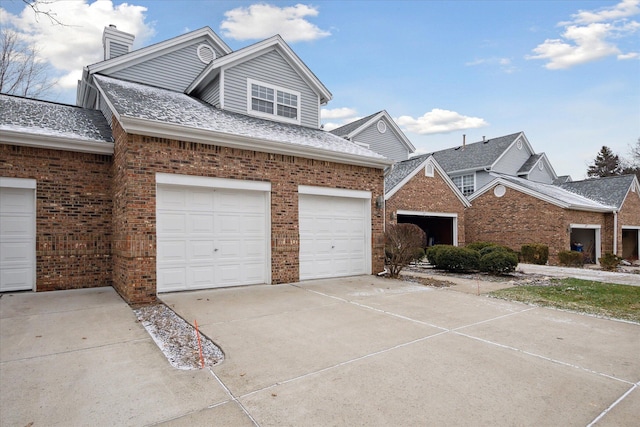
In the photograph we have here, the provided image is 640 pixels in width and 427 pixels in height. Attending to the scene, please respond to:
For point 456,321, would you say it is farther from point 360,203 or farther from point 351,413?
point 360,203

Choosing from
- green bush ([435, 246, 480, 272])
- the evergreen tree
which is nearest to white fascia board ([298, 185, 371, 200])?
green bush ([435, 246, 480, 272])

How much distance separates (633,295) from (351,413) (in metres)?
9.25

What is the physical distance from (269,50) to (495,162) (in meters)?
19.4

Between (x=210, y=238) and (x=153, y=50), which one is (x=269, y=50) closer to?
(x=153, y=50)

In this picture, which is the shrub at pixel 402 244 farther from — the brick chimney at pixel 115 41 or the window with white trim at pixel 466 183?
the window with white trim at pixel 466 183

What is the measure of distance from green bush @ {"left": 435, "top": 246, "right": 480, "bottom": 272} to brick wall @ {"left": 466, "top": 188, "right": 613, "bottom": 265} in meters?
9.02

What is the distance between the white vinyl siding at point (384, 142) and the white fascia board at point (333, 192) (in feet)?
38.8

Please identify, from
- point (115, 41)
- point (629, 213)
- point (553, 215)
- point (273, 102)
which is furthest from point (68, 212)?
point (629, 213)

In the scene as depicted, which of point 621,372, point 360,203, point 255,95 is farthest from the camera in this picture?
point 255,95

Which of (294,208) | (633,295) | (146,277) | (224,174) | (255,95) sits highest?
(255,95)

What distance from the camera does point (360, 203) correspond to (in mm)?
11031

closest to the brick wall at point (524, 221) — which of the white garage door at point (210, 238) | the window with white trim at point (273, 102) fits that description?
the window with white trim at point (273, 102)

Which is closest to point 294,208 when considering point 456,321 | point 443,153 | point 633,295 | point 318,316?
point 318,316

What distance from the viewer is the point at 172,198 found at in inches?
311
